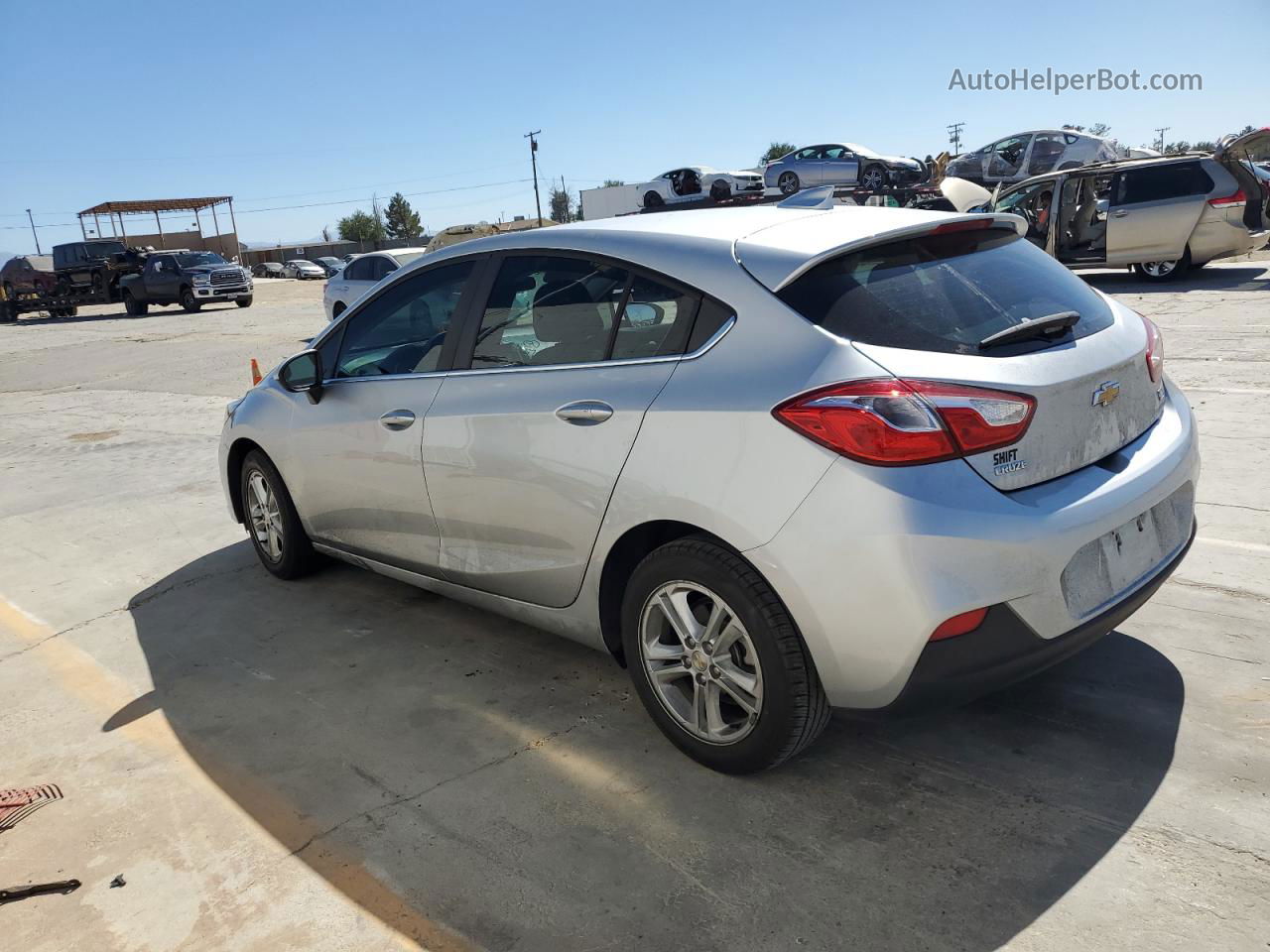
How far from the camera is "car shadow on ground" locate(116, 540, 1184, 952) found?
7.94 feet

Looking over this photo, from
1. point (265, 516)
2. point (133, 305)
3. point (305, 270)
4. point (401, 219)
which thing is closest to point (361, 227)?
point (401, 219)

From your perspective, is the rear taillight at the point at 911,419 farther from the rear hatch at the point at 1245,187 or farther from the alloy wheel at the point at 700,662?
the rear hatch at the point at 1245,187

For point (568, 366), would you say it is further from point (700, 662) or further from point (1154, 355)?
point (1154, 355)

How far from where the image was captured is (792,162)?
25609 mm

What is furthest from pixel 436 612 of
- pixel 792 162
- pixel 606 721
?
pixel 792 162

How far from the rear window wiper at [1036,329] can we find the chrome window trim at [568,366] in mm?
727

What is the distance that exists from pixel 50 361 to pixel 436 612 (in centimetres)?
1777

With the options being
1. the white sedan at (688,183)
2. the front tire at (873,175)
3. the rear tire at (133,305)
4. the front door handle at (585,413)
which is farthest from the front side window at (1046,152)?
the rear tire at (133,305)

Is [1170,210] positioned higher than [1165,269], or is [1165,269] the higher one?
[1170,210]

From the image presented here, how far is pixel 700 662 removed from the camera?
2.90 meters

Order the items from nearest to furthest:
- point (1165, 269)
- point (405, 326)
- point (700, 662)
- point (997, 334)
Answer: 1. point (997, 334)
2. point (700, 662)
3. point (405, 326)
4. point (1165, 269)

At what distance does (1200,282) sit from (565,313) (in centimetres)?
1443

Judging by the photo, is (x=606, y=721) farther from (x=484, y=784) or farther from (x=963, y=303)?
(x=963, y=303)

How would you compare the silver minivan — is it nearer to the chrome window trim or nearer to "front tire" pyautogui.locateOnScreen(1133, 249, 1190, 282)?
"front tire" pyautogui.locateOnScreen(1133, 249, 1190, 282)
